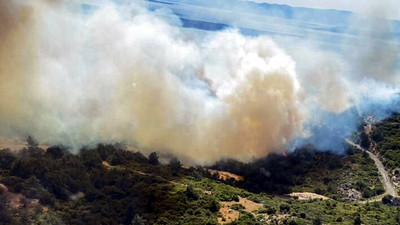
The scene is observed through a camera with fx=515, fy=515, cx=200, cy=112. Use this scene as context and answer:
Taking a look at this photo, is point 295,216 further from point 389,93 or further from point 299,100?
point 389,93

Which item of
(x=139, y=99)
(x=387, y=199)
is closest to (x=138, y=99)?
(x=139, y=99)

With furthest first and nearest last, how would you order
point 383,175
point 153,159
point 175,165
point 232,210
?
point 383,175 < point 175,165 < point 153,159 < point 232,210

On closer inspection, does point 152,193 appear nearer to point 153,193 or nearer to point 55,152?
point 153,193

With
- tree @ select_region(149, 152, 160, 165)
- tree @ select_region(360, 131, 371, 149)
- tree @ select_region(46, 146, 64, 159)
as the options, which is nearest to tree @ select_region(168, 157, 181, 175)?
tree @ select_region(149, 152, 160, 165)

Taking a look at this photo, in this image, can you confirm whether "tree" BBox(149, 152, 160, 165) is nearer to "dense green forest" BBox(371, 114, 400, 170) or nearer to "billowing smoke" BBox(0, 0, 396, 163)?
"billowing smoke" BBox(0, 0, 396, 163)

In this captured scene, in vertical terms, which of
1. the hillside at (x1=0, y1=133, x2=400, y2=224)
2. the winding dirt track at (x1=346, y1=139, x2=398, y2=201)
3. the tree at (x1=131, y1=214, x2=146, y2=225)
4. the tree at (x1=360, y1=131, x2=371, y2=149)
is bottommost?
the tree at (x1=131, y1=214, x2=146, y2=225)

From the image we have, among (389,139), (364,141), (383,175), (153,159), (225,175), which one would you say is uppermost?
(389,139)
